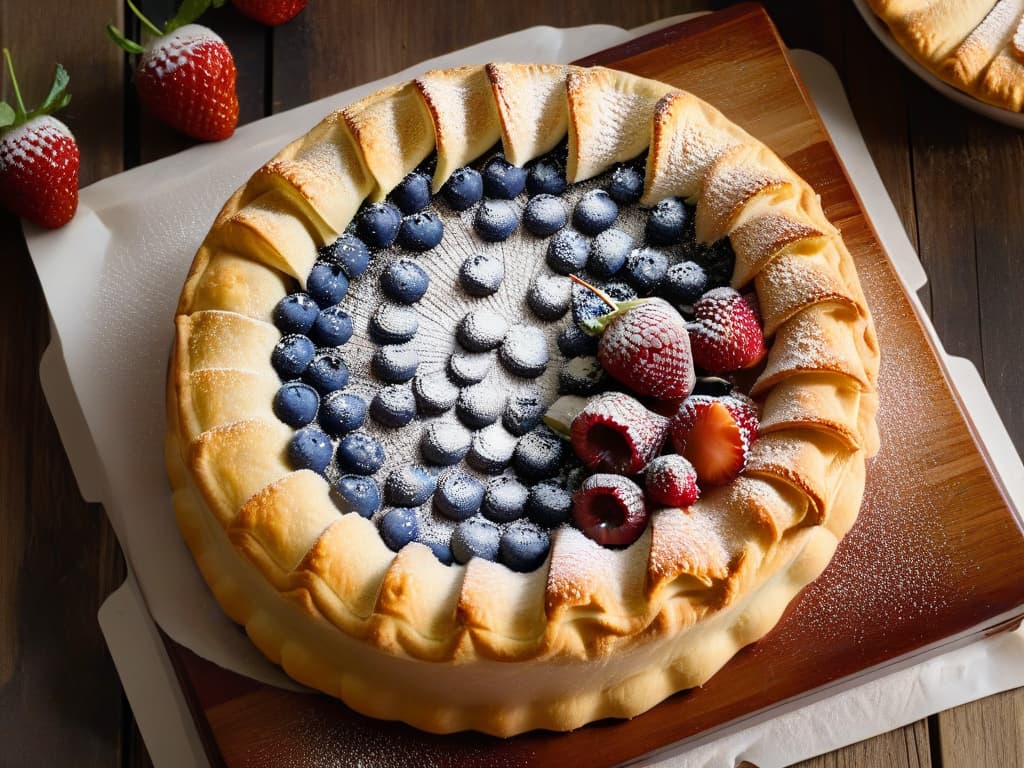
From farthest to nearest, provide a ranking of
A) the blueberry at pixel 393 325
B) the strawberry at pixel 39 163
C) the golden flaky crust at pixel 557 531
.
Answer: the strawberry at pixel 39 163
the blueberry at pixel 393 325
the golden flaky crust at pixel 557 531

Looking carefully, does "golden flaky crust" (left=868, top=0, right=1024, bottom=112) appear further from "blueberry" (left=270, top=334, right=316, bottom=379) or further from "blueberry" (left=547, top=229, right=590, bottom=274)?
"blueberry" (left=270, top=334, right=316, bottom=379)

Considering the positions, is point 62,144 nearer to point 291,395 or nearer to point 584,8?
point 291,395

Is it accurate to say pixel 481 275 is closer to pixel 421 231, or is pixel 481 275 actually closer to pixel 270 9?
pixel 421 231

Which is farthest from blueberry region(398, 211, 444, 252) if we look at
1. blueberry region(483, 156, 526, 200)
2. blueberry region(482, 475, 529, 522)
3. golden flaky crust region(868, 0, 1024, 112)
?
golden flaky crust region(868, 0, 1024, 112)

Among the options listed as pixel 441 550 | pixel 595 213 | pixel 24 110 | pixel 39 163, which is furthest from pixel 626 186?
pixel 24 110

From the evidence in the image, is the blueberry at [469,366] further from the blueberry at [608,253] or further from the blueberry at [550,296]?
the blueberry at [608,253]

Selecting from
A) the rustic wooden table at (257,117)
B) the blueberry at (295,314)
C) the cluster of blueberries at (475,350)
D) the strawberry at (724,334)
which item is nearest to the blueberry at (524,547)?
the cluster of blueberries at (475,350)
